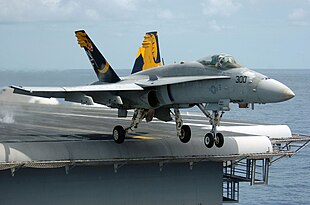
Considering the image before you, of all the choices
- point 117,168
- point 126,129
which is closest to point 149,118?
point 126,129

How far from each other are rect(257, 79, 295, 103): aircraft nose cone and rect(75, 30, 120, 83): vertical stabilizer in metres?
7.28

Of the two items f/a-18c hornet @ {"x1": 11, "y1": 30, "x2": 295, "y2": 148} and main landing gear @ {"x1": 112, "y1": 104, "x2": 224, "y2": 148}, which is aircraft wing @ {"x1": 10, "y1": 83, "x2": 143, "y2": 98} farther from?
main landing gear @ {"x1": 112, "y1": 104, "x2": 224, "y2": 148}

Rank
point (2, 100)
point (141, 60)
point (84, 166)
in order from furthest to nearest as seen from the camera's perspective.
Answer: point (2, 100), point (141, 60), point (84, 166)

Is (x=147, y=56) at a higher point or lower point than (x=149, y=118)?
higher

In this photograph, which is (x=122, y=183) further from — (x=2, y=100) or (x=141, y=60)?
(x=2, y=100)

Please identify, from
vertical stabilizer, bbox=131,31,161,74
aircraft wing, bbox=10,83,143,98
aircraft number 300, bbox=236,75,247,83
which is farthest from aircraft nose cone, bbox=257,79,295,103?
vertical stabilizer, bbox=131,31,161,74

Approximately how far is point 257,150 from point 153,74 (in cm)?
530

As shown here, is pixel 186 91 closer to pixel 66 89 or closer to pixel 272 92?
pixel 272 92

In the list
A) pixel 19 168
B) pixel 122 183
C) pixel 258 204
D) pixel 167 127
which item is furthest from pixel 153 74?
pixel 258 204

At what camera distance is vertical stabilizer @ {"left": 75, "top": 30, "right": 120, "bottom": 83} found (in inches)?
1019

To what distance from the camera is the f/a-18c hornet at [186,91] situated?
67.3 ft

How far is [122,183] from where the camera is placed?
23.6 metres

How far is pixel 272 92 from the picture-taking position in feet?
64.8

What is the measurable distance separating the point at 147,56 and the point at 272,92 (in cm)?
1159
